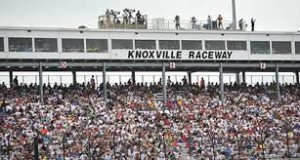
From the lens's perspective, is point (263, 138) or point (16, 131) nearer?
point (16, 131)

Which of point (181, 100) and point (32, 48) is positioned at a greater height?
point (32, 48)

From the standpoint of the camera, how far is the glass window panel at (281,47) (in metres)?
50.3

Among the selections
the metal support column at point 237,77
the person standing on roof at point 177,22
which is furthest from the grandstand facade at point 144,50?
the person standing on roof at point 177,22

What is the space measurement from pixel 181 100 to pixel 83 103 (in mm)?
6564

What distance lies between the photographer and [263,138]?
37281 millimetres

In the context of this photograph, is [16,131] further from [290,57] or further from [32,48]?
[290,57]

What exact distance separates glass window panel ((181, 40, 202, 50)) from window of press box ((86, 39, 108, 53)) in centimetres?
548

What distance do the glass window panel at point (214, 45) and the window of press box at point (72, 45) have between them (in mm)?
8756

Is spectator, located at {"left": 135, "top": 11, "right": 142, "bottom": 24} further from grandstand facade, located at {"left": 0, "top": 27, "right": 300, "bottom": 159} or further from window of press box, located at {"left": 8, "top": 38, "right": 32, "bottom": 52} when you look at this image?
window of press box, located at {"left": 8, "top": 38, "right": 32, "bottom": 52}

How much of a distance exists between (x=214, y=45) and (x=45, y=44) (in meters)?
11.6

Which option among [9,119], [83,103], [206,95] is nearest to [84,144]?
[9,119]

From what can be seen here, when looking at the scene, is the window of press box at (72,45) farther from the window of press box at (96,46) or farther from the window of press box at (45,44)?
the window of press box at (45,44)

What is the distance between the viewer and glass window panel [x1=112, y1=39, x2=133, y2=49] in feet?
150

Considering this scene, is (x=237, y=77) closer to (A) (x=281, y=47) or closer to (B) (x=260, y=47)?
(B) (x=260, y=47)
